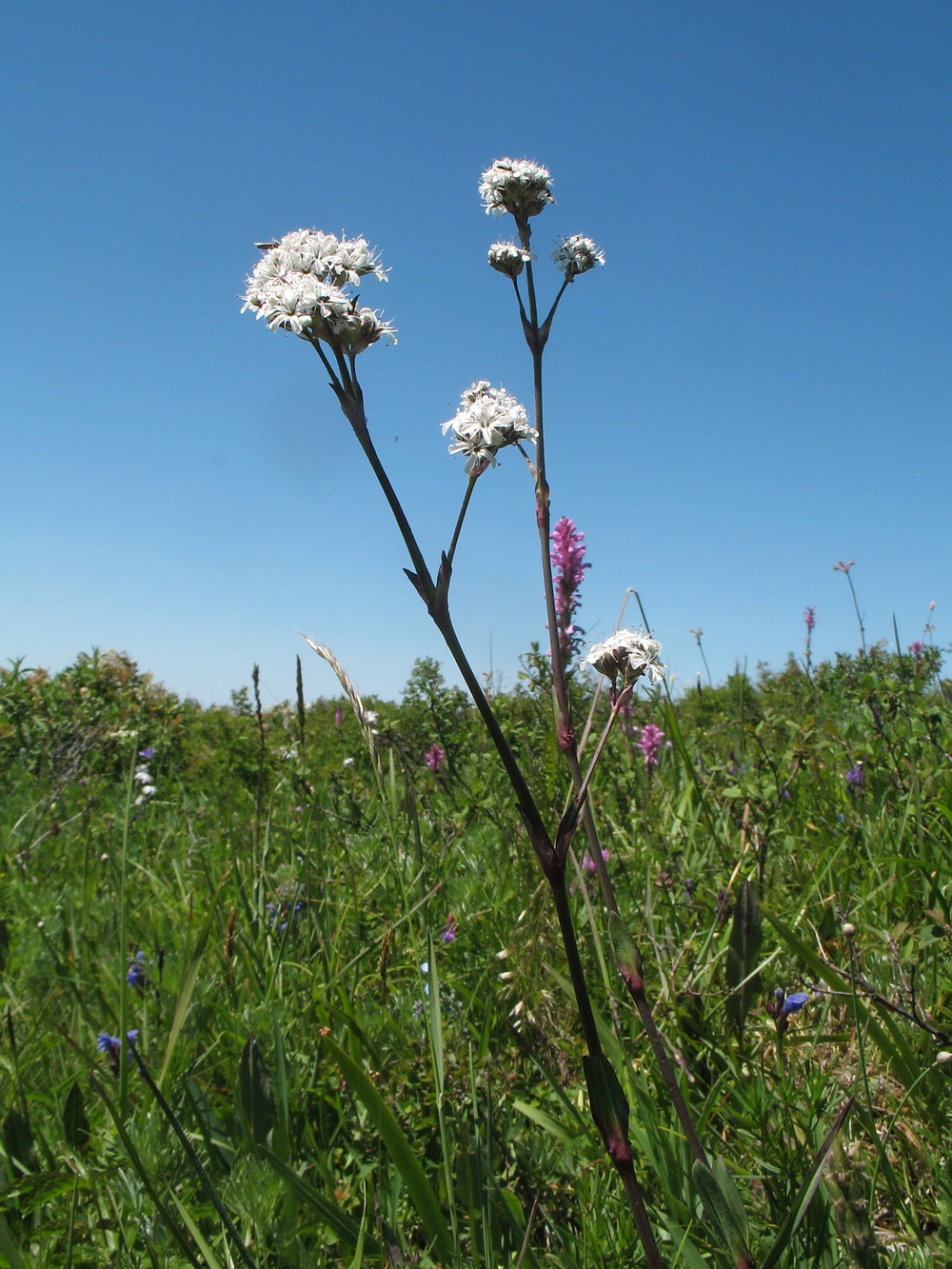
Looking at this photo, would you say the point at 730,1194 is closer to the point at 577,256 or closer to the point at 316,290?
the point at 316,290

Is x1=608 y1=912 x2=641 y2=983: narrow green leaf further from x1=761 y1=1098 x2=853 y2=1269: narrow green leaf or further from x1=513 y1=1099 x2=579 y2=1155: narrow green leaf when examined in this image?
x1=513 y1=1099 x2=579 y2=1155: narrow green leaf

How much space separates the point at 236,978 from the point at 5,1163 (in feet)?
2.03

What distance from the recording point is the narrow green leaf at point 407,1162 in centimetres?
123

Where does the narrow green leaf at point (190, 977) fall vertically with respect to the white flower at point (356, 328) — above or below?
below

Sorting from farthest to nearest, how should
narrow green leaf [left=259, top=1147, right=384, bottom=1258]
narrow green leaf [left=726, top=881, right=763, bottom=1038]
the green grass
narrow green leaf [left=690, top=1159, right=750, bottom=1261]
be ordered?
narrow green leaf [left=726, top=881, right=763, bottom=1038] < the green grass < narrow green leaf [left=259, top=1147, right=384, bottom=1258] < narrow green leaf [left=690, top=1159, right=750, bottom=1261]

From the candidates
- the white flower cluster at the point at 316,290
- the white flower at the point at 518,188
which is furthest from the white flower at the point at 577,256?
the white flower cluster at the point at 316,290

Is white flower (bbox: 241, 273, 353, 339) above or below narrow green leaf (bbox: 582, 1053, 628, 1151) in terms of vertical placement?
above

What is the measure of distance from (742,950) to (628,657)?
806 millimetres

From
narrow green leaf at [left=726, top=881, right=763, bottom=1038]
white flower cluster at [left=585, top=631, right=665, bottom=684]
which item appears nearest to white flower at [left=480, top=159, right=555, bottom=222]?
white flower cluster at [left=585, top=631, right=665, bottom=684]

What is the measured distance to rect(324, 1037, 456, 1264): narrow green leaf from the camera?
1228 millimetres

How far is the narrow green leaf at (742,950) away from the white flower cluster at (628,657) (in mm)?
648

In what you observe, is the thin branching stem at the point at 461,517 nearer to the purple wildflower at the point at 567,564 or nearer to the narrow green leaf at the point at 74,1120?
the narrow green leaf at the point at 74,1120

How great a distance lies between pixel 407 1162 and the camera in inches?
48.7

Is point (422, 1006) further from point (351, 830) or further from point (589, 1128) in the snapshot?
point (351, 830)
